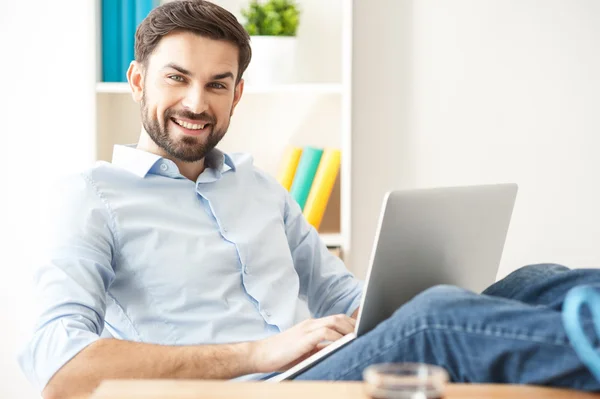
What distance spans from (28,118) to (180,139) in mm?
1188

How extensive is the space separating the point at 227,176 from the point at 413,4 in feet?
4.05

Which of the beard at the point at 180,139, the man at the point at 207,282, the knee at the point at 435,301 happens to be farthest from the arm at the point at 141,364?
the beard at the point at 180,139

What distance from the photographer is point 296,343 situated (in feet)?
4.67

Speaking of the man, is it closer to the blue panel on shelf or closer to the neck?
the neck

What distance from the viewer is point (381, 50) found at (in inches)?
114

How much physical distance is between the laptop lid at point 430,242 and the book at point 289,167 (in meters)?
1.14

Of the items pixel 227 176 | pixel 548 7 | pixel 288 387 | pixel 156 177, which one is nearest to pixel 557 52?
pixel 548 7

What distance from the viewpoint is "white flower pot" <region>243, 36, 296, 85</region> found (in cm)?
268

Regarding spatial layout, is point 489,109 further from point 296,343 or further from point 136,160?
point 296,343

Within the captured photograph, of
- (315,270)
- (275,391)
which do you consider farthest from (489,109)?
(275,391)

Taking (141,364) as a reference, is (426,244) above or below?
above

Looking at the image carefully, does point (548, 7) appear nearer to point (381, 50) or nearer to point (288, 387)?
point (381, 50)

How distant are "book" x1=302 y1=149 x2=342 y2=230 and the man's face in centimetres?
81

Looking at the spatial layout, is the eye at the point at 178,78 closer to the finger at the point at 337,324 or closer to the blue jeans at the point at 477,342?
the finger at the point at 337,324
